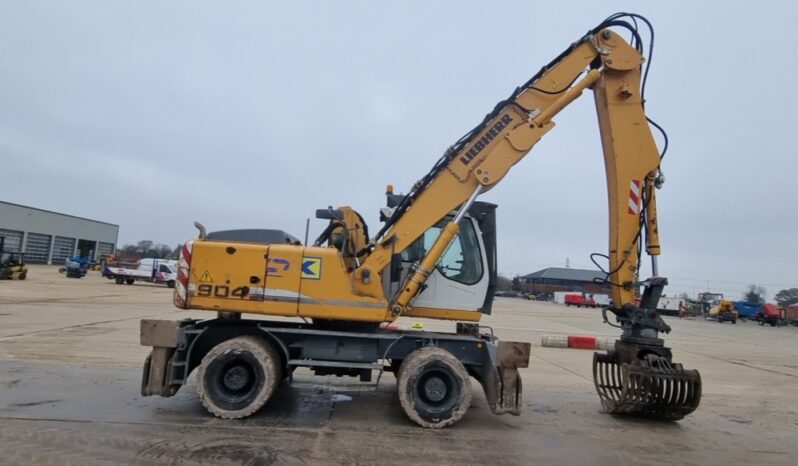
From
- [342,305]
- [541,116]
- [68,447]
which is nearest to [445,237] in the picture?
[342,305]

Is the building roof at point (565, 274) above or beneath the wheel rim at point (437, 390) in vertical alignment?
above

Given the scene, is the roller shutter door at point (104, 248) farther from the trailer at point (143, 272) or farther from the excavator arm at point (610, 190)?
the excavator arm at point (610, 190)

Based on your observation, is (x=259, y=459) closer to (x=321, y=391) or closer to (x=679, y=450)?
(x=321, y=391)

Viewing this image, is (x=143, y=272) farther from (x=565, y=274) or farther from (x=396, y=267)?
(x=565, y=274)

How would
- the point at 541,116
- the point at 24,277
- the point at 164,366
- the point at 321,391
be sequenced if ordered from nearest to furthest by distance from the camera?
1. the point at 164,366
2. the point at 541,116
3. the point at 321,391
4. the point at 24,277

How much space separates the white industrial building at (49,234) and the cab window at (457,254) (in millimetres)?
67214

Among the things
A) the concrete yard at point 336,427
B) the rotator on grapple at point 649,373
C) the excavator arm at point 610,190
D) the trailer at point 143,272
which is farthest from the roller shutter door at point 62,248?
the rotator on grapple at point 649,373

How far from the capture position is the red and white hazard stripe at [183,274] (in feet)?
20.5

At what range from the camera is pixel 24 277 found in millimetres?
37594

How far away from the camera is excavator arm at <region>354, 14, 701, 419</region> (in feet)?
21.7

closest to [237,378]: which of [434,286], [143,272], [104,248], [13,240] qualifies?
[434,286]

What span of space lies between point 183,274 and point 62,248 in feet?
266

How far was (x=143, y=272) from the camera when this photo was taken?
41.5 m

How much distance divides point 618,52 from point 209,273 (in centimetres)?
608
